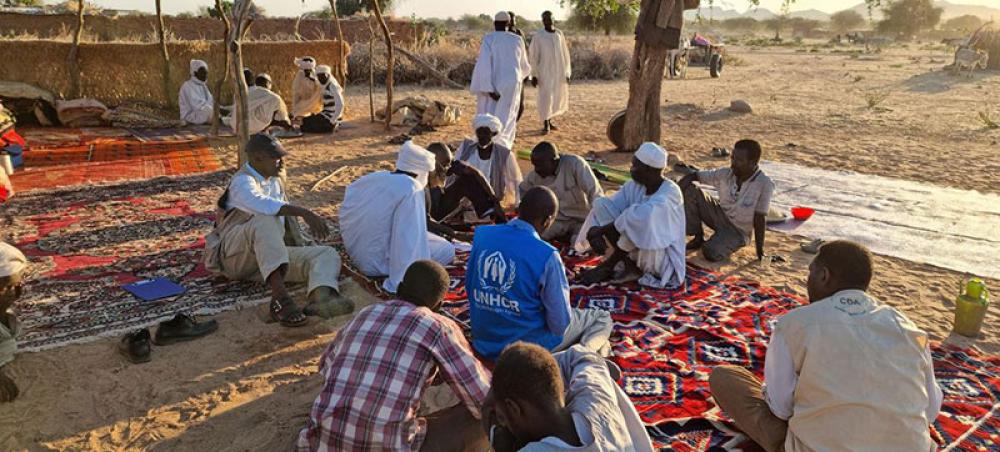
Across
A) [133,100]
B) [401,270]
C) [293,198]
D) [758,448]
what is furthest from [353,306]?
[133,100]

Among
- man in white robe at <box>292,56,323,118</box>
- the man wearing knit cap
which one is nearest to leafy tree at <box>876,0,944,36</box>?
man in white robe at <box>292,56,323,118</box>

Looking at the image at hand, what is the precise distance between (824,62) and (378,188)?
90.7 ft

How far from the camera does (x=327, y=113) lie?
427 inches

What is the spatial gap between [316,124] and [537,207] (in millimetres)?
8048

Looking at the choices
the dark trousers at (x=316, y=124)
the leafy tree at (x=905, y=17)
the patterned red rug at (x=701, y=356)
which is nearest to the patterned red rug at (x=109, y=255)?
the patterned red rug at (x=701, y=356)

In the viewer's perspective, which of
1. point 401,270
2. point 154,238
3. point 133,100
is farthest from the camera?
point 133,100

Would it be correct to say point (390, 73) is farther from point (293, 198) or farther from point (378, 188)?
point (378, 188)

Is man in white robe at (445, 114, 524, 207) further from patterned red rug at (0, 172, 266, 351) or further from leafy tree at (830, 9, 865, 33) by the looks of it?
leafy tree at (830, 9, 865, 33)

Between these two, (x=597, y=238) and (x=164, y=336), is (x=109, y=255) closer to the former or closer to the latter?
(x=164, y=336)

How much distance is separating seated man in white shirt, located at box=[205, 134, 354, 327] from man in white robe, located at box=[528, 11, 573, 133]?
7105 millimetres

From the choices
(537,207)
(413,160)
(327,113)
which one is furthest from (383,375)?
(327,113)

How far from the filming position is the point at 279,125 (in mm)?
10797

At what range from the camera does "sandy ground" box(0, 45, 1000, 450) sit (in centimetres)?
329

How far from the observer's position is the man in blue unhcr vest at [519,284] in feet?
10.6
